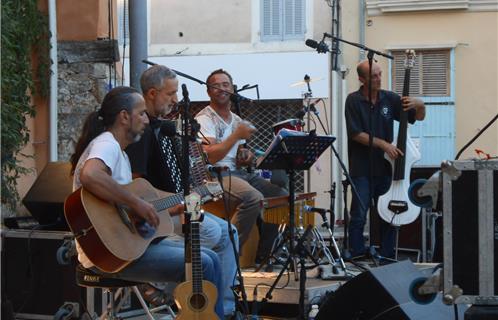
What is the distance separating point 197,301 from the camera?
14.5ft

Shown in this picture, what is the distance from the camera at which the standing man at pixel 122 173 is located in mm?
4023

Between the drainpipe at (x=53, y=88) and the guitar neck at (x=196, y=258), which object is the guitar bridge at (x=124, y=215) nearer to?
the guitar neck at (x=196, y=258)

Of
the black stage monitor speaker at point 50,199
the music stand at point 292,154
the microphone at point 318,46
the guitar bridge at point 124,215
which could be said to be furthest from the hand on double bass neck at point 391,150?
the guitar bridge at point 124,215

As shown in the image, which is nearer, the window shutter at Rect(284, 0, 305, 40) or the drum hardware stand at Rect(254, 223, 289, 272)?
the drum hardware stand at Rect(254, 223, 289, 272)

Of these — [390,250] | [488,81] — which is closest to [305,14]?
[488,81]

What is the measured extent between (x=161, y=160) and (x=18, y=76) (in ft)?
8.08

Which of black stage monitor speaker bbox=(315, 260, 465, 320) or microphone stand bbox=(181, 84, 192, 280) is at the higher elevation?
microphone stand bbox=(181, 84, 192, 280)

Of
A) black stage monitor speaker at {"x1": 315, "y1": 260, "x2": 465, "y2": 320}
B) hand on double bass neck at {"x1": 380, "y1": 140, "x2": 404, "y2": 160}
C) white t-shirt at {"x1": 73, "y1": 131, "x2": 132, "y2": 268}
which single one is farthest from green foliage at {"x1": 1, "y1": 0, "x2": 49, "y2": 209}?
black stage monitor speaker at {"x1": 315, "y1": 260, "x2": 465, "y2": 320}

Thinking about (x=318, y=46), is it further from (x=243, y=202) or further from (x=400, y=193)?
(x=243, y=202)

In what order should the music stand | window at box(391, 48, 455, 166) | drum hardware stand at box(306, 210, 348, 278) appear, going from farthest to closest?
window at box(391, 48, 455, 166)
drum hardware stand at box(306, 210, 348, 278)
the music stand

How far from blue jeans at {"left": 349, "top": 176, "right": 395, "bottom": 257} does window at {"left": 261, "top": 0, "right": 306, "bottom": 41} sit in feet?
27.9

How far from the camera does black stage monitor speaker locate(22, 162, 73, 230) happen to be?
18.2 feet

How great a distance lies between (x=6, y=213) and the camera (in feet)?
21.5

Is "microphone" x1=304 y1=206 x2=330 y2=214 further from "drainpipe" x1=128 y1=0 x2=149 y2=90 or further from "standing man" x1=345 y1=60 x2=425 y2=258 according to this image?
"drainpipe" x1=128 y1=0 x2=149 y2=90
